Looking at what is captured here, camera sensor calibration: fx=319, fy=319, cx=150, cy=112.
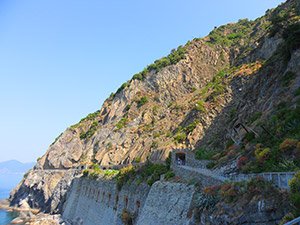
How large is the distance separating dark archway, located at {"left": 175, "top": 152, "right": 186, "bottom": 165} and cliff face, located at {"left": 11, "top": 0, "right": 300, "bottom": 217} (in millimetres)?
3144

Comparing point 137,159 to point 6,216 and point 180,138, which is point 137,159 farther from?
point 6,216

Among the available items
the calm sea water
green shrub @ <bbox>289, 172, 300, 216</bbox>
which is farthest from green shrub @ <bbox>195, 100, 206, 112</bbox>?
green shrub @ <bbox>289, 172, 300, 216</bbox>

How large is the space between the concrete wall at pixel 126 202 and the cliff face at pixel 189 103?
7166mm

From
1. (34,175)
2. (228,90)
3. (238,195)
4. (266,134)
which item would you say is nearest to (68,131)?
(34,175)

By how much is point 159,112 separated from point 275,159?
45.3 m

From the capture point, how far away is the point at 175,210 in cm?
1941

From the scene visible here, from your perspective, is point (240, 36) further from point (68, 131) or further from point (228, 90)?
point (68, 131)

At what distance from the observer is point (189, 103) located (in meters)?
59.1

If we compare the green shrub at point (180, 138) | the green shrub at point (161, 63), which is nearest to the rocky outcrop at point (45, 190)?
the green shrub at point (180, 138)

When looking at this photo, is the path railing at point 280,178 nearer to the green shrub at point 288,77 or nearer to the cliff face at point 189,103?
the cliff face at point 189,103

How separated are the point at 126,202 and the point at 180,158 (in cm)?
716

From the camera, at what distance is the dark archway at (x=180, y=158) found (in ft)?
90.9

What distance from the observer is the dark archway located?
27.7 m

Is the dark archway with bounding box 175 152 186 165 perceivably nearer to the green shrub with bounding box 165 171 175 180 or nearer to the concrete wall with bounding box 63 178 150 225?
the green shrub with bounding box 165 171 175 180
